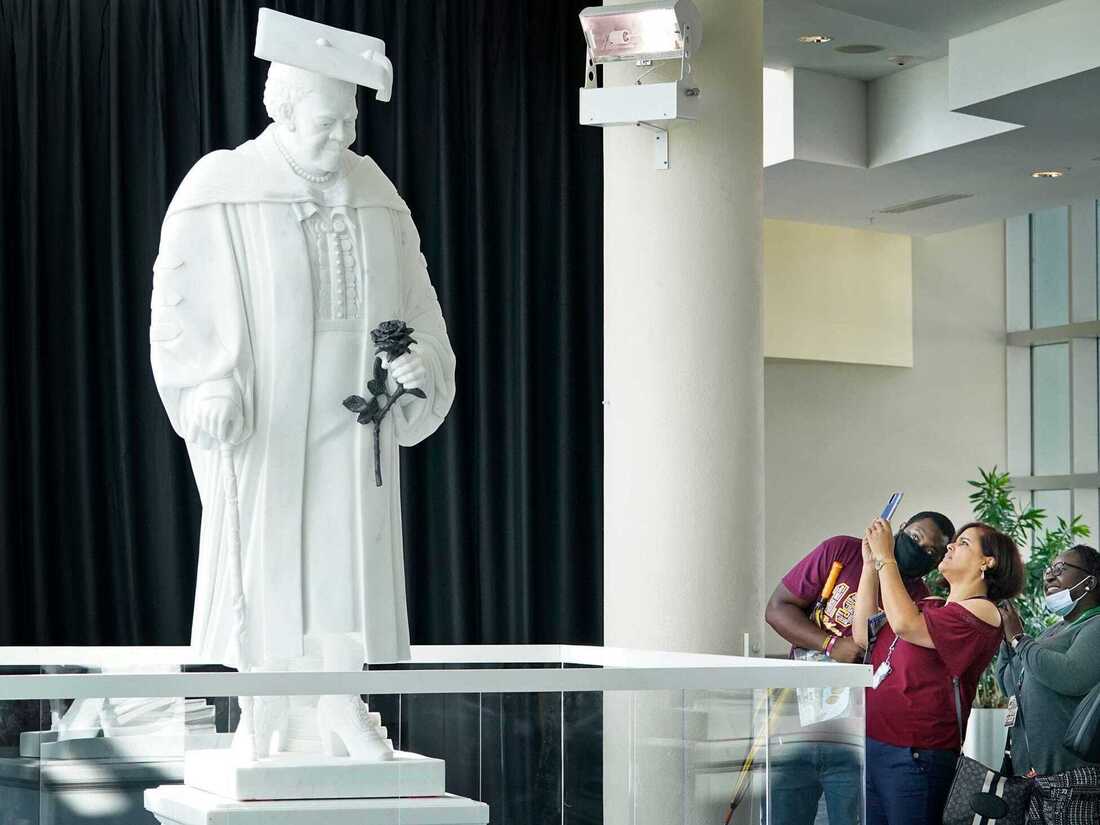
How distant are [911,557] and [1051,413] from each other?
28.4 ft

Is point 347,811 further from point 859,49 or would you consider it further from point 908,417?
point 908,417

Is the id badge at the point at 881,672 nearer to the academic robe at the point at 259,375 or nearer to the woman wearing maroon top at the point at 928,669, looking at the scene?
the woman wearing maroon top at the point at 928,669

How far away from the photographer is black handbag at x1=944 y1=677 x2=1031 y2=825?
433 cm

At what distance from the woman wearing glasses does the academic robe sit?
2.03 metres

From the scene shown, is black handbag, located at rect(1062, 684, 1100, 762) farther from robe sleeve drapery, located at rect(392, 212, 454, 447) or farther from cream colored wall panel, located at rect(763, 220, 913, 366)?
cream colored wall panel, located at rect(763, 220, 913, 366)

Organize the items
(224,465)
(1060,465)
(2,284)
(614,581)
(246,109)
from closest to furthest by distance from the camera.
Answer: (224,465) < (614,581) < (2,284) < (246,109) < (1060,465)

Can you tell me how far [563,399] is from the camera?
7.22 m

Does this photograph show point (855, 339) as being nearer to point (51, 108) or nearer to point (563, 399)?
point (563, 399)

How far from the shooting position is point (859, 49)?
8.64 meters

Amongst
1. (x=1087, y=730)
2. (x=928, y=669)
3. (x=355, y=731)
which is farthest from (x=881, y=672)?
(x=355, y=731)

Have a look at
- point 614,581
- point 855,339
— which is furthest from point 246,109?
point 855,339

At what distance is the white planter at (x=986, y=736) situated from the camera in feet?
26.7

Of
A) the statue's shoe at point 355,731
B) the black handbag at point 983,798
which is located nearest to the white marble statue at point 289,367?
the statue's shoe at point 355,731

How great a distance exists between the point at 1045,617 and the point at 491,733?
8843mm
